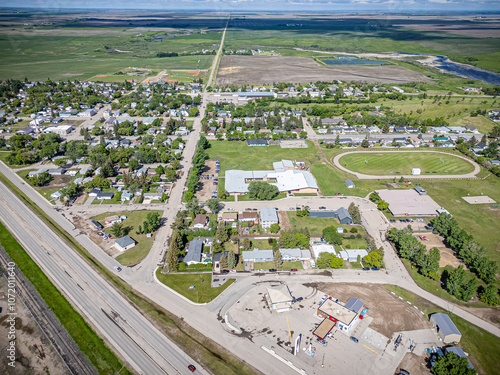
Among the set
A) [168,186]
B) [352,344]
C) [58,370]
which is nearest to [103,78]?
[168,186]

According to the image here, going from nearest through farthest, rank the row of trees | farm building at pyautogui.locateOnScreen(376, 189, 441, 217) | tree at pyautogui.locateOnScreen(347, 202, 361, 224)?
the row of trees → tree at pyautogui.locateOnScreen(347, 202, 361, 224) → farm building at pyautogui.locateOnScreen(376, 189, 441, 217)

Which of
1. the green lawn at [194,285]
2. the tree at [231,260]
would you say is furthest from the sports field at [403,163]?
the green lawn at [194,285]

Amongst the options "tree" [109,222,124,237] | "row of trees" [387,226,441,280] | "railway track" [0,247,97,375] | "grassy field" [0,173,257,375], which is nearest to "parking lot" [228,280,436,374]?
"grassy field" [0,173,257,375]

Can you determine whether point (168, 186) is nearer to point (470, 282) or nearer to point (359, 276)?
point (359, 276)

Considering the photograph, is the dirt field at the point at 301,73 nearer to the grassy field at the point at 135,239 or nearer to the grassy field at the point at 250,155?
the grassy field at the point at 250,155

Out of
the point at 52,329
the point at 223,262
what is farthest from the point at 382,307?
the point at 52,329

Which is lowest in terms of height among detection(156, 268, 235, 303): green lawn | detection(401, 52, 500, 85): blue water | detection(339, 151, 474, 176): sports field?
detection(339, 151, 474, 176): sports field

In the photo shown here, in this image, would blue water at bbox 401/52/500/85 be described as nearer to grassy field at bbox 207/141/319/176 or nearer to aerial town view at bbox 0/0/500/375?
aerial town view at bbox 0/0/500/375
